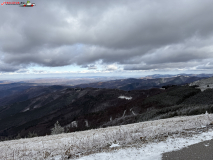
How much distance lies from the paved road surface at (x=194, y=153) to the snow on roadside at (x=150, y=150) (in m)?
0.44

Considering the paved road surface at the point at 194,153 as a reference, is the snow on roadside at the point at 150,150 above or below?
below

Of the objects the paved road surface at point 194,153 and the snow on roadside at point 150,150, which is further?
the snow on roadside at point 150,150

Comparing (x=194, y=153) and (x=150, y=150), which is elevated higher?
(x=194, y=153)

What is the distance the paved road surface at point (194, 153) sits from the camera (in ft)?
22.5

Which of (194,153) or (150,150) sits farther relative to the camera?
(150,150)

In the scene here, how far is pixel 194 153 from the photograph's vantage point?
730 centimetres

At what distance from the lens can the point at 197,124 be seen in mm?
12812

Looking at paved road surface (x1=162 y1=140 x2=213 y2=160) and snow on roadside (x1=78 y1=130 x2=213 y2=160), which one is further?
snow on roadside (x1=78 y1=130 x2=213 y2=160)

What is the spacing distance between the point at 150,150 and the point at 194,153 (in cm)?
267

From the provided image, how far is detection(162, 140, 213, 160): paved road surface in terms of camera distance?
22.5 ft

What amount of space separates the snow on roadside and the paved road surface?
0.44m

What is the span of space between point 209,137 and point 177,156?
15.5 ft

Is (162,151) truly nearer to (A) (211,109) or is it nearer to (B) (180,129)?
(B) (180,129)

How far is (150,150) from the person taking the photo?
27.2 ft
